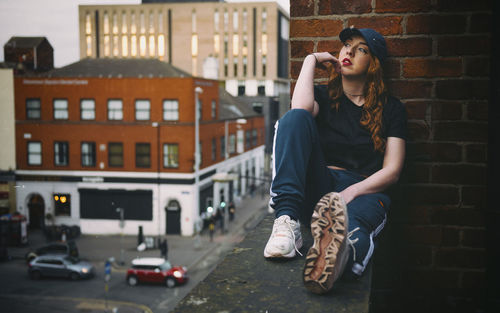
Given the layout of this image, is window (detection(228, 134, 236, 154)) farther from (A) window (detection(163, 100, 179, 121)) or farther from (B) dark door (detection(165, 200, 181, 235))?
(A) window (detection(163, 100, 179, 121))

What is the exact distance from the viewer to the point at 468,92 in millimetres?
3291

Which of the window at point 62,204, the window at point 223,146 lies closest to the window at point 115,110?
the window at point 62,204

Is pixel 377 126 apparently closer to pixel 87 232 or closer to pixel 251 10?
pixel 87 232

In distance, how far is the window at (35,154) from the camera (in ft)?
101

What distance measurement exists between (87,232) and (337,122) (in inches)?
1172

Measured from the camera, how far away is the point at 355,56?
129 inches

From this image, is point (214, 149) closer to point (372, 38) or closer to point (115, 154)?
point (115, 154)

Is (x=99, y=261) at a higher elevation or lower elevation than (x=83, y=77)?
lower

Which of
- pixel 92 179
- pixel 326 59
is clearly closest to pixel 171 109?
pixel 92 179

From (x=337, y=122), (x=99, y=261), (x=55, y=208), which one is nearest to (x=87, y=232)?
(x=55, y=208)

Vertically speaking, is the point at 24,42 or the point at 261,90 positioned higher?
the point at 24,42

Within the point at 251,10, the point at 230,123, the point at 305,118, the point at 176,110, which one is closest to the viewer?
the point at 305,118

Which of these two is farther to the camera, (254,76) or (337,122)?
(254,76)

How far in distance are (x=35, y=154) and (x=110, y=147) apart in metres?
4.89
